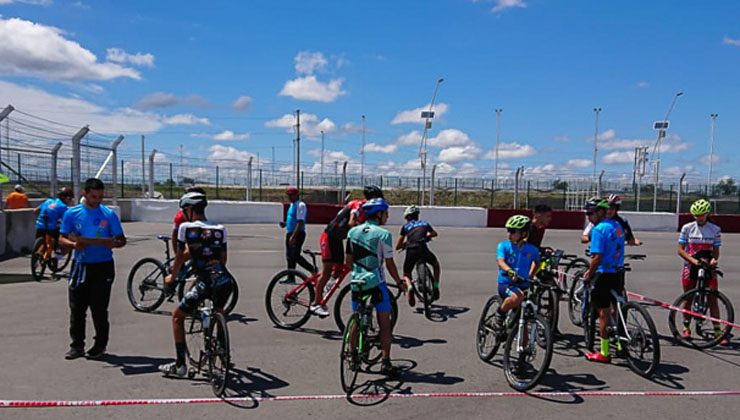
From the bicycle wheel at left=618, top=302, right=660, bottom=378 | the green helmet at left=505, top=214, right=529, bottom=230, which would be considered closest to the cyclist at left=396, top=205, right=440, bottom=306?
the green helmet at left=505, top=214, right=529, bottom=230

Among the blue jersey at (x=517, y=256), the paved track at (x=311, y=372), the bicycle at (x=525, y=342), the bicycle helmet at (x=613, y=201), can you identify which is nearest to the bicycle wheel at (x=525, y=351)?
the bicycle at (x=525, y=342)

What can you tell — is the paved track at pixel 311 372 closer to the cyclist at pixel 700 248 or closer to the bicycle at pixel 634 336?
the bicycle at pixel 634 336

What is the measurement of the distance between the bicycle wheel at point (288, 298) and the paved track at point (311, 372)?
8.0 inches

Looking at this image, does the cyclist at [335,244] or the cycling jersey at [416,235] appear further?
the cycling jersey at [416,235]

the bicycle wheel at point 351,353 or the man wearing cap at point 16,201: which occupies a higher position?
the man wearing cap at point 16,201

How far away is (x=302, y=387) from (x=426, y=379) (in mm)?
1215

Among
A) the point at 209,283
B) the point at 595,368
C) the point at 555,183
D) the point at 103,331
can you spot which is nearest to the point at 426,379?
the point at 595,368

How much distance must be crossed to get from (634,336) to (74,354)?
5877 mm

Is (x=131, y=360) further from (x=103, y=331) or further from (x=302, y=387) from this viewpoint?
(x=302, y=387)

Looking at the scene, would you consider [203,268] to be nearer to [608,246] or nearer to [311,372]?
[311,372]

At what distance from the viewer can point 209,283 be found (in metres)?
5.07

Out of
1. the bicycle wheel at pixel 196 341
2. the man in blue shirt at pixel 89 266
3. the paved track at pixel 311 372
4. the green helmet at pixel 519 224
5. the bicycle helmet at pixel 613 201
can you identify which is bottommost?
the paved track at pixel 311 372

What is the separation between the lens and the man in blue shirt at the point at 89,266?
591cm

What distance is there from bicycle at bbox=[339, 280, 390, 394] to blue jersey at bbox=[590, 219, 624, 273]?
8.34 ft
